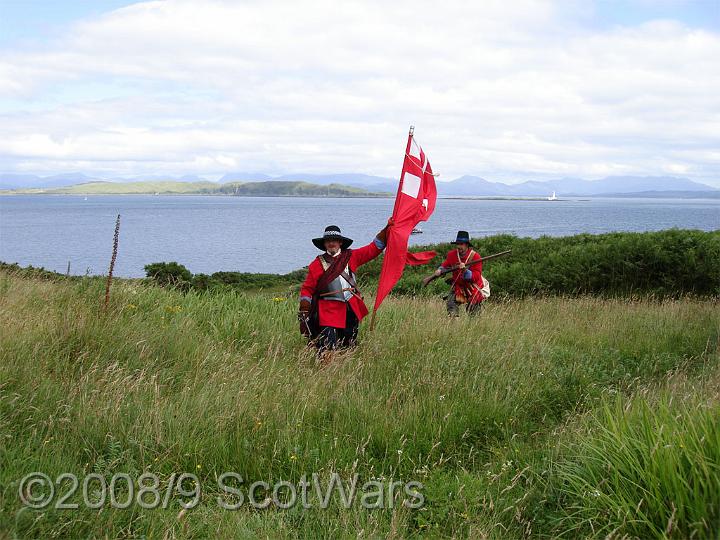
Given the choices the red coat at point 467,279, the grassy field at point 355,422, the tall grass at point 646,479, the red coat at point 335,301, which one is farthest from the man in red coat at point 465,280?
the tall grass at point 646,479

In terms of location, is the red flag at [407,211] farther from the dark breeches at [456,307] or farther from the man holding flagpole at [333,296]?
the dark breeches at [456,307]

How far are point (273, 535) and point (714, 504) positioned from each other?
2.37 meters

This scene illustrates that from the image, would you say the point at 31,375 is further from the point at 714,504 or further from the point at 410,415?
the point at 714,504

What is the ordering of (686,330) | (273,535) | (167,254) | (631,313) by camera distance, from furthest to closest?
(167,254), (631,313), (686,330), (273,535)

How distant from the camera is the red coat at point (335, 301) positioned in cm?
767

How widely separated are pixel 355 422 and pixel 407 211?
340 cm

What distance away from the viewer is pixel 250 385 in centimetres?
592

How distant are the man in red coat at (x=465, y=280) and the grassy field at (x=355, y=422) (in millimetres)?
1922

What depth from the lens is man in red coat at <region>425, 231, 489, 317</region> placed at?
1037cm

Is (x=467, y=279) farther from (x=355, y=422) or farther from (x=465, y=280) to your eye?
(x=355, y=422)

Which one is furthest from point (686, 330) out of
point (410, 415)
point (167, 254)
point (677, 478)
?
point (167, 254)

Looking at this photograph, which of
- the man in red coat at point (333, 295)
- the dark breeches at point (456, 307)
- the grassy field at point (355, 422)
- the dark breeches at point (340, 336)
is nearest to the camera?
the grassy field at point (355, 422)

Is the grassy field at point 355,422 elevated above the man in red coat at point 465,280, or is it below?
below

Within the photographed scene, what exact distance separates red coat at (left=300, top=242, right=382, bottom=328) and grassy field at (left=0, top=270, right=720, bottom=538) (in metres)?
0.41
